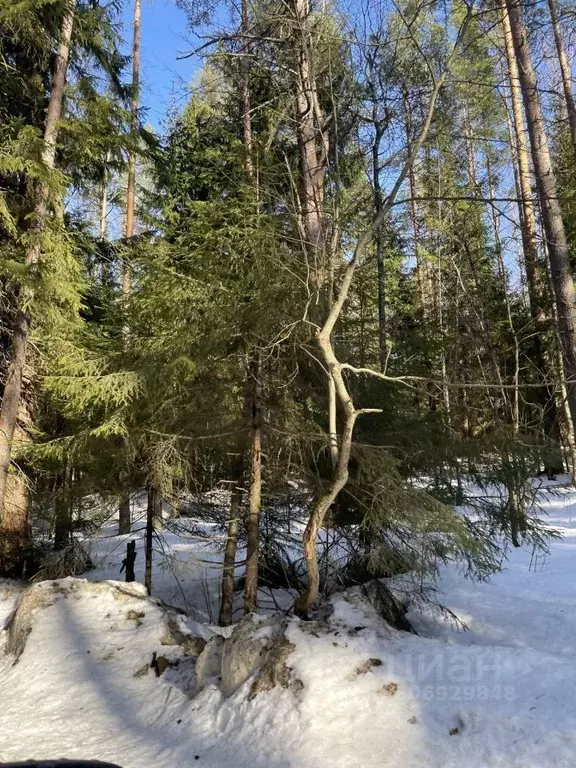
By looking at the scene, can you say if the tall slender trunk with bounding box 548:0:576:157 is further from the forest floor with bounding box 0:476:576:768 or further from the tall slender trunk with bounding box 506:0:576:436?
the forest floor with bounding box 0:476:576:768

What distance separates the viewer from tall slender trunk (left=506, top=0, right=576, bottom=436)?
8.57 metres

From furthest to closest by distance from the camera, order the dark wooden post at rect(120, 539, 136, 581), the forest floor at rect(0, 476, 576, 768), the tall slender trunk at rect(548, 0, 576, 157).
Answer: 1. the tall slender trunk at rect(548, 0, 576, 157)
2. the dark wooden post at rect(120, 539, 136, 581)
3. the forest floor at rect(0, 476, 576, 768)

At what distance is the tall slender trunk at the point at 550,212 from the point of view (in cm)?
857

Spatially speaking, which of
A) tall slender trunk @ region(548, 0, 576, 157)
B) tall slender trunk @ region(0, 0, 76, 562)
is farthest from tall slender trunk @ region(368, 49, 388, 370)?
tall slender trunk @ region(0, 0, 76, 562)

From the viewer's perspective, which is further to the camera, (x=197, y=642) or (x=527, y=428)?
(x=527, y=428)

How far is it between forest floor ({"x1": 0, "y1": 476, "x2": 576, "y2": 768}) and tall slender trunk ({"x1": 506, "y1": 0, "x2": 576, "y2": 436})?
470cm

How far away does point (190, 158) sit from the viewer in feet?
44.9

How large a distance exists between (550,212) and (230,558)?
7.43 meters

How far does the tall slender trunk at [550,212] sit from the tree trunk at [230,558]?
5545mm

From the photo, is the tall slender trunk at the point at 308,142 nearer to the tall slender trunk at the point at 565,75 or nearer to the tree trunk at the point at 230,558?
the tree trunk at the point at 230,558

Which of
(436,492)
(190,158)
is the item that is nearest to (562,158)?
(190,158)

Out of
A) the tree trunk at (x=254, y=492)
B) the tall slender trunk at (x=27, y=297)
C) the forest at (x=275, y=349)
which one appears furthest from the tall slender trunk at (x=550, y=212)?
the tall slender trunk at (x=27, y=297)

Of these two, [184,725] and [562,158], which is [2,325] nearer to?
[184,725]

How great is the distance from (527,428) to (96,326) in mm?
6732
